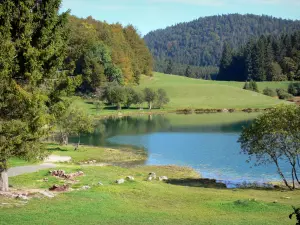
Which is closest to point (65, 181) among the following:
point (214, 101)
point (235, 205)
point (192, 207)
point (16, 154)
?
point (16, 154)

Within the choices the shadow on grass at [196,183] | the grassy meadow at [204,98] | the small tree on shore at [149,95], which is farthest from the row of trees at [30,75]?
the small tree on shore at [149,95]

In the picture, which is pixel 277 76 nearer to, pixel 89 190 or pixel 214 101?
pixel 214 101

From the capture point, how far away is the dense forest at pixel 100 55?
396 feet

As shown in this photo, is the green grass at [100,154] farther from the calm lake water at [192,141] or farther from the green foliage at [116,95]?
the green foliage at [116,95]

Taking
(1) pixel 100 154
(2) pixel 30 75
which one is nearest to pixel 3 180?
(2) pixel 30 75

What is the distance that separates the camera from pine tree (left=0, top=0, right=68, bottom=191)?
842 inches

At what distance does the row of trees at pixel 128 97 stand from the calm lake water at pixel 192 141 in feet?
35.7

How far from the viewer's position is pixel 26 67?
71.9 feet

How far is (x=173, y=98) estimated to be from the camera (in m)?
134

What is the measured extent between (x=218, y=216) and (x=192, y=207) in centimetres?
221

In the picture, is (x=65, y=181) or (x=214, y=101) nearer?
(x=65, y=181)

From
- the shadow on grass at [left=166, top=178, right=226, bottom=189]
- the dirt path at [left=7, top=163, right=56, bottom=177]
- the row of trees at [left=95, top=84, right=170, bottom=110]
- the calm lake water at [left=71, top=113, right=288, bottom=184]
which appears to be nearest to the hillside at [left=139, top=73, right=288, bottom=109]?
the row of trees at [left=95, top=84, right=170, bottom=110]

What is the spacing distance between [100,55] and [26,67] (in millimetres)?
103045

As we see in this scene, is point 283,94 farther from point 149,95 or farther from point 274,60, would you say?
point 149,95
